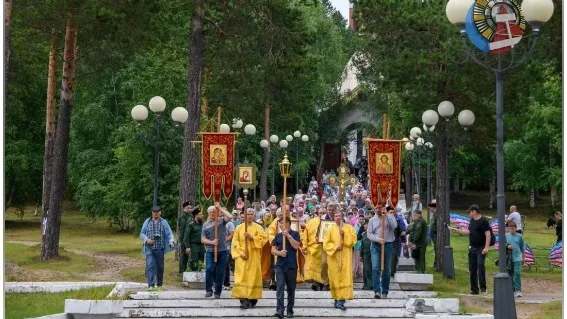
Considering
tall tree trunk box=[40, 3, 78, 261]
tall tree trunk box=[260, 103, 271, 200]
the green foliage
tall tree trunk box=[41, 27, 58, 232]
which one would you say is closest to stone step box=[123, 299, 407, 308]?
tall tree trunk box=[40, 3, 78, 261]

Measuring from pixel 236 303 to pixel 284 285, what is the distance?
58.4 inches

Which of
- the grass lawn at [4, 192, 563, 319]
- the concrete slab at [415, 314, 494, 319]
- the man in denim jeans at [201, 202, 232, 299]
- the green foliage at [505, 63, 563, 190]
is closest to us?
the concrete slab at [415, 314, 494, 319]

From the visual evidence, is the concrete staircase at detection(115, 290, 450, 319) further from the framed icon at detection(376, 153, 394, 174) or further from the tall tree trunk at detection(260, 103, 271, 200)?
the tall tree trunk at detection(260, 103, 271, 200)

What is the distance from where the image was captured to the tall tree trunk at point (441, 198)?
26.7 metres

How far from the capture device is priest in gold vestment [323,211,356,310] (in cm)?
1823

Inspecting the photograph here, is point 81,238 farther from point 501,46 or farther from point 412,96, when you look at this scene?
point 501,46

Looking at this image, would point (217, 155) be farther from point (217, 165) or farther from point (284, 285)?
point (284, 285)

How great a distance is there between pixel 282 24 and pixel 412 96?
3.52 m

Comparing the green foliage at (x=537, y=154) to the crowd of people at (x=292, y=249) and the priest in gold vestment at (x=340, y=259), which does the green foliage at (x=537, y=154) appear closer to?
the crowd of people at (x=292, y=249)

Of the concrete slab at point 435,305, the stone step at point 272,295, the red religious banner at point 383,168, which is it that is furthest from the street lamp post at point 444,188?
the concrete slab at point 435,305

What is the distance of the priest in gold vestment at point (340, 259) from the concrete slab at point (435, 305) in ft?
3.64

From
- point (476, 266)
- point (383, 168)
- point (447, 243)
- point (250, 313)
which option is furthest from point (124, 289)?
point (447, 243)

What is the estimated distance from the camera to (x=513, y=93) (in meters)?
27.0

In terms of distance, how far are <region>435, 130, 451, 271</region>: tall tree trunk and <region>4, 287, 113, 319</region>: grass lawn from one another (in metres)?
9.25
